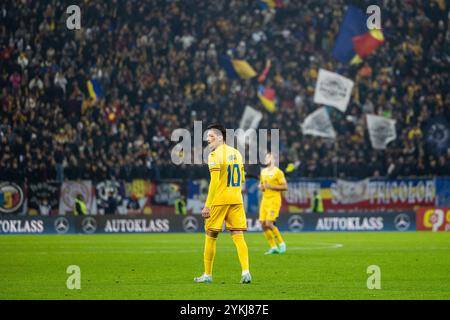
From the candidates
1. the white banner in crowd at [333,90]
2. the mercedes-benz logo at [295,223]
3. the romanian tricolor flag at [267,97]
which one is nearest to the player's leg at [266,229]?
the mercedes-benz logo at [295,223]

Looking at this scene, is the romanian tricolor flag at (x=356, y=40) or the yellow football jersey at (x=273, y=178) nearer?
the yellow football jersey at (x=273, y=178)

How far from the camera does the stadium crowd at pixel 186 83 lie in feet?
141

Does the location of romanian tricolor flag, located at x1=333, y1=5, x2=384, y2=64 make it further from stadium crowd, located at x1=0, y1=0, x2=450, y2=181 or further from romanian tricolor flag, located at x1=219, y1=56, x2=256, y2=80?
romanian tricolor flag, located at x1=219, y1=56, x2=256, y2=80

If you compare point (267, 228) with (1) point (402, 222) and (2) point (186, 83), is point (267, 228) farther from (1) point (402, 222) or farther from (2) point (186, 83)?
(2) point (186, 83)

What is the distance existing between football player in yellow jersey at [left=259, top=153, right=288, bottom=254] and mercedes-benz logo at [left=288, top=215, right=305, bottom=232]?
15080 mm

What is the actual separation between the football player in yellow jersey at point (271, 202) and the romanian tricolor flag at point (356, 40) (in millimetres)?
24130

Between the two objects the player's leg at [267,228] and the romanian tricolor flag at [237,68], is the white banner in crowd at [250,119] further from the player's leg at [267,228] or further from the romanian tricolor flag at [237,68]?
the player's leg at [267,228]

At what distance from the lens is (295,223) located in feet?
138

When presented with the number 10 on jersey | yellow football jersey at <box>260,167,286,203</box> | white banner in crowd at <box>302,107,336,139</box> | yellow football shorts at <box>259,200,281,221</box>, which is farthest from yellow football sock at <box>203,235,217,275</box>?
white banner in crowd at <box>302,107,336,139</box>

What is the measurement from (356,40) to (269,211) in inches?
990

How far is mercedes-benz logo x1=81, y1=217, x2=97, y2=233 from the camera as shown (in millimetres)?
40875
